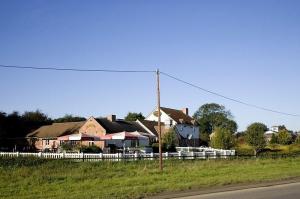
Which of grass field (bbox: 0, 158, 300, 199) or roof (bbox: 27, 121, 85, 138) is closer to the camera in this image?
grass field (bbox: 0, 158, 300, 199)

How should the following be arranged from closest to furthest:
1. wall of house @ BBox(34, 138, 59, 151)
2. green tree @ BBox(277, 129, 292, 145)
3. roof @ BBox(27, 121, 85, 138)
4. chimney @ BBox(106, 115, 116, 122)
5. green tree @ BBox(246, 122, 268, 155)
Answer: green tree @ BBox(246, 122, 268, 155) < chimney @ BBox(106, 115, 116, 122) < roof @ BBox(27, 121, 85, 138) < wall of house @ BBox(34, 138, 59, 151) < green tree @ BBox(277, 129, 292, 145)

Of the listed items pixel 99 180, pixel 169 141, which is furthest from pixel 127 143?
pixel 99 180

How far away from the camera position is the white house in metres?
81.0

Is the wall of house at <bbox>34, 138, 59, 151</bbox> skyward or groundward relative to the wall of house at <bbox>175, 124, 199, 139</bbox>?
groundward

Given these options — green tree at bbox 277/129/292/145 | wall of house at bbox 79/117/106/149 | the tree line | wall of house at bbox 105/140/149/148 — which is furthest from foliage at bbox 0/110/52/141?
green tree at bbox 277/129/292/145

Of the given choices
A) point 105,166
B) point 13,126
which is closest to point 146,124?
point 13,126

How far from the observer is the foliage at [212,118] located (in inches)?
5374

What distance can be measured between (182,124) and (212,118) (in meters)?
55.7

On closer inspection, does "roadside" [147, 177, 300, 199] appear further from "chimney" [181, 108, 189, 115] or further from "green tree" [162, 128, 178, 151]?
"chimney" [181, 108, 189, 115]

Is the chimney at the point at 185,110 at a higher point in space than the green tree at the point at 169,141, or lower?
higher

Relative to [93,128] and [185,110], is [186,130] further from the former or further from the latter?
[93,128]

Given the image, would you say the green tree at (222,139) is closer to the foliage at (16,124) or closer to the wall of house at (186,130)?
the wall of house at (186,130)

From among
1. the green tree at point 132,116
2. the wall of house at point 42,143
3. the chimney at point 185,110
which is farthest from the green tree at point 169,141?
the green tree at point 132,116

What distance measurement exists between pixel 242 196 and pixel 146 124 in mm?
61525
